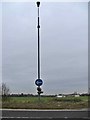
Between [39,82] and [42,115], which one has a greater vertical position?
[39,82]

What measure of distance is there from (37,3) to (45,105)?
886 centimetres

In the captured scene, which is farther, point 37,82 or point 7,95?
point 7,95

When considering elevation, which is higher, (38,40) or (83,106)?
(38,40)

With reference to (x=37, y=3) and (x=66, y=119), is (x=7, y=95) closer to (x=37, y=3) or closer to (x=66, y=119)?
(x=37, y=3)

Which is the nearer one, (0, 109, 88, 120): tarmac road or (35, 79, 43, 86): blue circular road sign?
(0, 109, 88, 120): tarmac road

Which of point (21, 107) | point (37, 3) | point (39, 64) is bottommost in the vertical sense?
point (21, 107)

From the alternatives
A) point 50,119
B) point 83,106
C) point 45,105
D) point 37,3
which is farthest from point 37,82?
point 50,119

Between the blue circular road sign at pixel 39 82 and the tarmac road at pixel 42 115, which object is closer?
the tarmac road at pixel 42 115

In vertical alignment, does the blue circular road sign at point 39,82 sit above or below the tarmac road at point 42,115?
above

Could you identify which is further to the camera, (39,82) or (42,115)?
(39,82)

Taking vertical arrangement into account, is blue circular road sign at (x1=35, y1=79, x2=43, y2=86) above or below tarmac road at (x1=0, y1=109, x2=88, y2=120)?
above

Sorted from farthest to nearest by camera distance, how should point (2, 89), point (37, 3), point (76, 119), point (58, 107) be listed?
point (2, 89) → point (37, 3) → point (58, 107) → point (76, 119)

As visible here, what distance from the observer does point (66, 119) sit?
21.8 m

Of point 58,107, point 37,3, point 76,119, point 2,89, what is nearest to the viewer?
point 76,119
